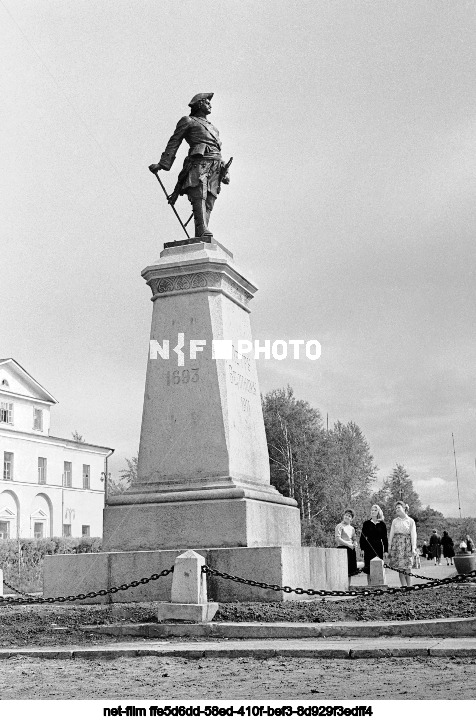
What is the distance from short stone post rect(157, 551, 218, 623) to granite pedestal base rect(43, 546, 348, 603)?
1182 mm

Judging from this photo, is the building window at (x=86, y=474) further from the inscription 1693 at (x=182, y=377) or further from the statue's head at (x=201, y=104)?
the inscription 1693 at (x=182, y=377)

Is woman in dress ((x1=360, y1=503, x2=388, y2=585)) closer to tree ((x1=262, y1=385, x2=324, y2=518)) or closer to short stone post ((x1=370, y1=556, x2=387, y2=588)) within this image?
short stone post ((x1=370, y1=556, x2=387, y2=588))

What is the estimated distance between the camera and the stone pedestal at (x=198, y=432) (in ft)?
37.0

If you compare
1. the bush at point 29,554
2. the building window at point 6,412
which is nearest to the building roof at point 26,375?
the building window at point 6,412

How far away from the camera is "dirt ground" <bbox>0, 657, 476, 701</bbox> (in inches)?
221

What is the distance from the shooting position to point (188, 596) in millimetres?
9000

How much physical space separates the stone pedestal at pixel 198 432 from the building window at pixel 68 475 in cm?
4999

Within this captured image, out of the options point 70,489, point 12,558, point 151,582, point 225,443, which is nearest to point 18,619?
point 151,582

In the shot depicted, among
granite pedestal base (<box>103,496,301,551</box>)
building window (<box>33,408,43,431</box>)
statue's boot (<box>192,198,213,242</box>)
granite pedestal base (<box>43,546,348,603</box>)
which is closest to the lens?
granite pedestal base (<box>43,546,348,603</box>)

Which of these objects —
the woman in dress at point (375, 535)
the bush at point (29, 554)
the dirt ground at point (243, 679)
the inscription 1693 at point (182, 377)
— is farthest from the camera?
the bush at point (29, 554)

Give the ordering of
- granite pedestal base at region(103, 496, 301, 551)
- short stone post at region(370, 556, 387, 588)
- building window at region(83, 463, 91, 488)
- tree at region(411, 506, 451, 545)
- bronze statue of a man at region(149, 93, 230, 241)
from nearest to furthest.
A: 1. granite pedestal base at region(103, 496, 301, 551)
2. bronze statue of a man at region(149, 93, 230, 241)
3. short stone post at region(370, 556, 387, 588)
4. building window at region(83, 463, 91, 488)
5. tree at region(411, 506, 451, 545)

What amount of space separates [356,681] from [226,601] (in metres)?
4.48

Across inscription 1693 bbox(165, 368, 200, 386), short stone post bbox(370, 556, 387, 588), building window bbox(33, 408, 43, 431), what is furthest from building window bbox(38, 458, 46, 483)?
inscription 1693 bbox(165, 368, 200, 386)
